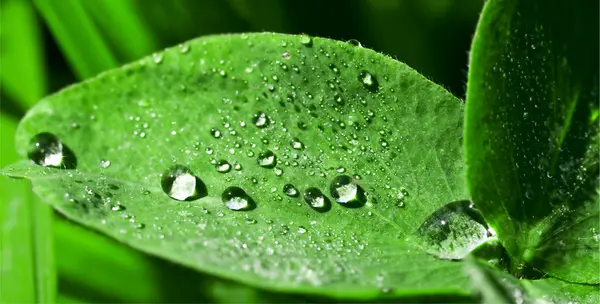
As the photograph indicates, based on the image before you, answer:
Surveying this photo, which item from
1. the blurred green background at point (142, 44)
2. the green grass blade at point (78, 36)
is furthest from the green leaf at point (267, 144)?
the green grass blade at point (78, 36)

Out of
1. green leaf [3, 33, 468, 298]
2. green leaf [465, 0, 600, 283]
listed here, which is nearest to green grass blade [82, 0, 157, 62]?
green leaf [3, 33, 468, 298]

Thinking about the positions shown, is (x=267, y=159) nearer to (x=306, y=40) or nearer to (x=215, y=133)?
(x=215, y=133)

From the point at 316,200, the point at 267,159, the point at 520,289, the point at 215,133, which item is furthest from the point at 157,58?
the point at 520,289

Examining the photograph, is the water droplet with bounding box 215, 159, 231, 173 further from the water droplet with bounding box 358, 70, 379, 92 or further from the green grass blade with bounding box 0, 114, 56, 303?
the green grass blade with bounding box 0, 114, 56, 303

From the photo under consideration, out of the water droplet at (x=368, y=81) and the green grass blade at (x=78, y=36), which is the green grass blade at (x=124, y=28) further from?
the water droplet at (x=368, y=81)

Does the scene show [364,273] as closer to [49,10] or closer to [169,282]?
[169,282]

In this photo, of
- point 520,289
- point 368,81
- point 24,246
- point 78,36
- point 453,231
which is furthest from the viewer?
point 78,36

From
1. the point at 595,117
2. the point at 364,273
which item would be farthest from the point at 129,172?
the point at 595,117
